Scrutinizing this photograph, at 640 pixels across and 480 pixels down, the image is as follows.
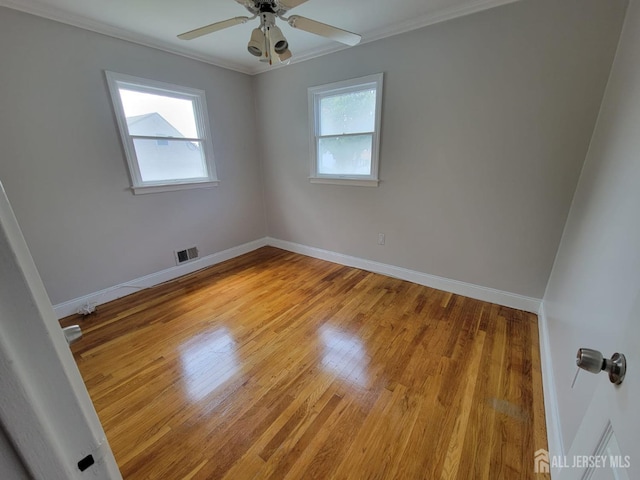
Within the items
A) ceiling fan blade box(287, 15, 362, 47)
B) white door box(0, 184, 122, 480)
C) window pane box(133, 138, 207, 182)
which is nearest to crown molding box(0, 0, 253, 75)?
A: window pane box(133, 138, 207, 182)

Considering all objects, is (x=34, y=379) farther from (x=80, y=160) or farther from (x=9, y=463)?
(x=80, y=160)

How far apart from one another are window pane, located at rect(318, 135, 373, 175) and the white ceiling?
938mm

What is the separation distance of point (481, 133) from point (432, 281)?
146cm

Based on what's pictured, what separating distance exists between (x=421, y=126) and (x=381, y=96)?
506 millimetres

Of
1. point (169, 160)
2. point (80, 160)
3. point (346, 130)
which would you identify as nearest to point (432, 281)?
point (346, 130)

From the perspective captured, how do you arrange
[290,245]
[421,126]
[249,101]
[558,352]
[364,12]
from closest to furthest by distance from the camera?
[558,352], [364,12], [421,126], [249,101], [290,245]

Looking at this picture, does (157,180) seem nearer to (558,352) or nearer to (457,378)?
(457,378)

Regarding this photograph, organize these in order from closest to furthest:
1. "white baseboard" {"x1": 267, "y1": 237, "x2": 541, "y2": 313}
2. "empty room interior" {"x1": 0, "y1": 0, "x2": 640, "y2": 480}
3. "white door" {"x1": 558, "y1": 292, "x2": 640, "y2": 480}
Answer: "white door" {"x1": 558, "y1": 292, "x2": 640, "y2": 480}, "empty room interior" {"x1": 0, "y1": 0, "x2": 640, "y2": 480}, "white baseboard" {"x1": 267, "y1": 237, "x2": 541, "y2": 313}

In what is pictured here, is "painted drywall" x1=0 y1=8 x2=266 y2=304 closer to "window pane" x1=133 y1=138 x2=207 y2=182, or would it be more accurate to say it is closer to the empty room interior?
the empty room interior

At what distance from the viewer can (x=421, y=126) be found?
8.04 ft

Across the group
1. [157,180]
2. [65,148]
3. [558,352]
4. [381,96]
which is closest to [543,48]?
[381,96]

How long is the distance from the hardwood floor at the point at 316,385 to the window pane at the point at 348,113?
183 centimetres

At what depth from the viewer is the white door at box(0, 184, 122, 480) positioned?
31 centimetres

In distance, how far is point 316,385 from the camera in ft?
5.32
